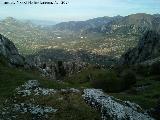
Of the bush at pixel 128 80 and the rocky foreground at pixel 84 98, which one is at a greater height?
the rocky foreground at pixel 84 98

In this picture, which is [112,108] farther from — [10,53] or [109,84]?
[10,53]

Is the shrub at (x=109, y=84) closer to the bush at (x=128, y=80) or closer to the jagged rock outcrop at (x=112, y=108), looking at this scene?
the bush at (x=128, y=80)

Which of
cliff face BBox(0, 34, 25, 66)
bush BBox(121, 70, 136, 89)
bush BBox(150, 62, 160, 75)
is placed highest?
cliff face BBox(0, 34, 25, 66)

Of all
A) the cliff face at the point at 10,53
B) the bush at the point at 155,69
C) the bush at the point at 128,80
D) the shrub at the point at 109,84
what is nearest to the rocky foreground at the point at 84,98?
the shrub at the point at 109,84

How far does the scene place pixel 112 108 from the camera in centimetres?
5369

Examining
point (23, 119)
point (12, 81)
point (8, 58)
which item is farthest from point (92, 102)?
point (8, 58)

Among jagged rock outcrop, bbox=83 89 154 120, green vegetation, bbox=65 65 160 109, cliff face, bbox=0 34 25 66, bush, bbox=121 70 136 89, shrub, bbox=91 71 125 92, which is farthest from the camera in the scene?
bush, bbox=121 70 136 89

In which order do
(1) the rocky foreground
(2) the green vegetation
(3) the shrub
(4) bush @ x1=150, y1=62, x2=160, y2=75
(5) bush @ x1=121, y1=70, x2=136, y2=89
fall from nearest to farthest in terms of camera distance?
(1) the rocky foreground
(2) the green vegetation
(3) the shrub
(5) bush @ x1=121, y1=70, x2=136, y2=89
(4) bush @ x1=150, y1=62, x2=160, y2=75

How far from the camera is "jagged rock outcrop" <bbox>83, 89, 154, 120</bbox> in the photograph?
171 feet

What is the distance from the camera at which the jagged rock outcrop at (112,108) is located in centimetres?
5207

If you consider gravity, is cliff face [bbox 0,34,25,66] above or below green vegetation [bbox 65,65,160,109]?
above

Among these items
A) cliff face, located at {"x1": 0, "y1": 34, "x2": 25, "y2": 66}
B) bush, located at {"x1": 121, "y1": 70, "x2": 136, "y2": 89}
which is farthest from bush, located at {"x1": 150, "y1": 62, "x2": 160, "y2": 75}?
cliff face, located at {"x1": 0, "y1": 34, "x2": 25, "y2": 66}

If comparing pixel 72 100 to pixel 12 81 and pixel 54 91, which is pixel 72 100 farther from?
pixel 12 81

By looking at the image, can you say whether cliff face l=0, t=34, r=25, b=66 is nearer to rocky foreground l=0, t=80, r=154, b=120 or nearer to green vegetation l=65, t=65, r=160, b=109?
green vegetation l=65, t=65, r=160, b=109
